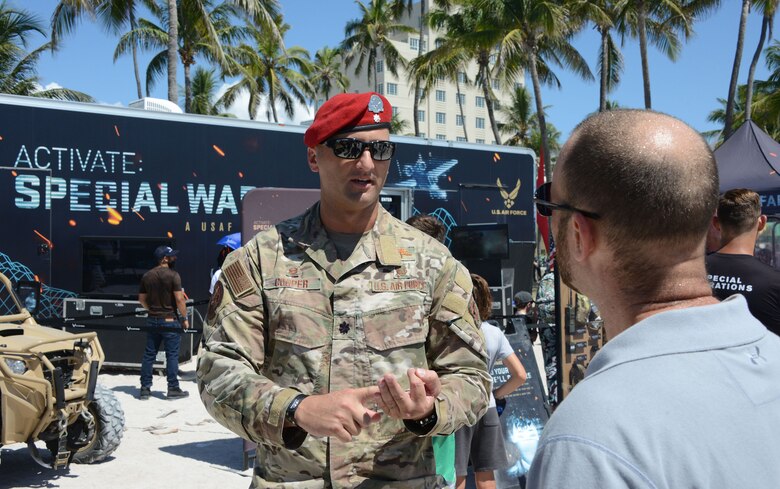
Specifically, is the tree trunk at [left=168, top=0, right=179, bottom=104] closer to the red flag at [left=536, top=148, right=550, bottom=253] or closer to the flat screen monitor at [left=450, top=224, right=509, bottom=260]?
the red flag at [left=536, top=148, right=550, bottom=253]

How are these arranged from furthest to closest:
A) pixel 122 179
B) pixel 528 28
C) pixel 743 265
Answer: pixel 528 28
pixel 122 179
pixel 743 265

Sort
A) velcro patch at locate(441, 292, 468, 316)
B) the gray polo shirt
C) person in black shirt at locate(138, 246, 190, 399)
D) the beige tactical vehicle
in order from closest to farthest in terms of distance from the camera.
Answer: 1. the gray polo shirt
2. velcro patch at locate(441, 292, 468, 316)
3. the beige tactical vehicle
4. person in black shirt at locate(138, 246, 190, 399)

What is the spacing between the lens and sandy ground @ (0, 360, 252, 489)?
19.5 ft

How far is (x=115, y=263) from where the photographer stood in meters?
9.85

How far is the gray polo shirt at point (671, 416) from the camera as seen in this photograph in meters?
0.92

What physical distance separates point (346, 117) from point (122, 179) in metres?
8.28

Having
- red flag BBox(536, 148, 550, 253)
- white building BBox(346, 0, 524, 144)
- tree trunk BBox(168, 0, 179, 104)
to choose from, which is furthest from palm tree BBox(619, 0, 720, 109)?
white building BBox(346, 0, 524, 144)

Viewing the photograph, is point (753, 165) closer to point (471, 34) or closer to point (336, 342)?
point (336, 342)

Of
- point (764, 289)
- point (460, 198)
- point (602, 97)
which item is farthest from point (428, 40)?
point (764, 289)

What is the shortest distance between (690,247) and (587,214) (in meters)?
0.16

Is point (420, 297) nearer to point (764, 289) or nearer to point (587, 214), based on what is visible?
point (587, 214)

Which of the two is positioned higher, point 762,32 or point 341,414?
point 762,32

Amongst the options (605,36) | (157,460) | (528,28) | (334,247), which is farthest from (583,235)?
(605,36)

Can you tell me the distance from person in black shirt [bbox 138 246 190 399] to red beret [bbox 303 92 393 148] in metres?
6.91
